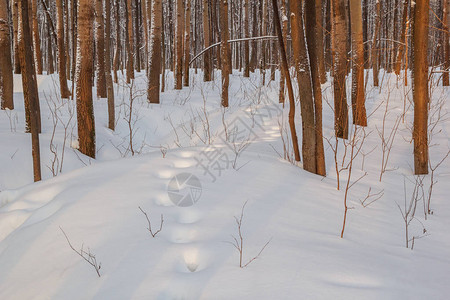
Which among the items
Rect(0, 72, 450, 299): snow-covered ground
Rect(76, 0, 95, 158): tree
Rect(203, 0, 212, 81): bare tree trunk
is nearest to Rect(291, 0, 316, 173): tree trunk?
Rect(0, 72, 450, 299): snow-covered ground

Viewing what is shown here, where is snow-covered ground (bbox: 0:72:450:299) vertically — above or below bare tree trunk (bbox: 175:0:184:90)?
below

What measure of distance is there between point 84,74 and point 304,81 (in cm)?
283

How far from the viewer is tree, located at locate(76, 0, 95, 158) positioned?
430 centimetres

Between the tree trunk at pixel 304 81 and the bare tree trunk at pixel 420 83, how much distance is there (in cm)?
127

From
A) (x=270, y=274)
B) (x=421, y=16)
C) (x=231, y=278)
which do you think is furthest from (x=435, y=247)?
(x=421, y=16)

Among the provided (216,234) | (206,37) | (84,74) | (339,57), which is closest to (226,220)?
(216,234)

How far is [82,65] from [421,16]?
3.94 m

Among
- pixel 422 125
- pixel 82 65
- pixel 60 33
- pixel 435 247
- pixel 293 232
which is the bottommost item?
pixel 435 247

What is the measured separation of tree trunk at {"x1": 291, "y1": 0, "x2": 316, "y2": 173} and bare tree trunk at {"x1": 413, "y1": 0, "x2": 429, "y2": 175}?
1.27 metres

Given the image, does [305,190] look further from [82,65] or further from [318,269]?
[82,65]

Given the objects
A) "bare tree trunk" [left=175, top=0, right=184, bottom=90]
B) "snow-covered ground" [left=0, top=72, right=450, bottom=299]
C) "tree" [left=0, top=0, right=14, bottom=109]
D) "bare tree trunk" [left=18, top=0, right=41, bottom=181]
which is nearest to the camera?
"snow-covered ground" [left=0, top=72, right=450, bottom=299]

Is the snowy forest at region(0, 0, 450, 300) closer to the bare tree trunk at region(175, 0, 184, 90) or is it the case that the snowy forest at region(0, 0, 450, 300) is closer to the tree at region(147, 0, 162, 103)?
the tree at region(147, 0, 162, 103)

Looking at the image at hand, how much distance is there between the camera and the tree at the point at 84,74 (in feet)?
14.1

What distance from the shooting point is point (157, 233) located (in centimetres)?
186
